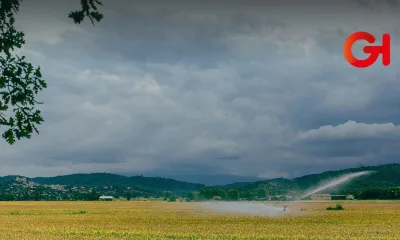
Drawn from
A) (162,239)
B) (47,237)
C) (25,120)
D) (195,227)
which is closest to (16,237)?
(47,237)

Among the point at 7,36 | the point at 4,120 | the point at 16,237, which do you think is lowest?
the point at 16,237

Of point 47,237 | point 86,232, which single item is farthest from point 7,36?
point 86,232

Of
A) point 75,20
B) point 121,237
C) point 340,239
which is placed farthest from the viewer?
point 121,237

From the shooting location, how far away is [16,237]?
125 ft

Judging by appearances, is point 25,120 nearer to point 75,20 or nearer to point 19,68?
point 19,68

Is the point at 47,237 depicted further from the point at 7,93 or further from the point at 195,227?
the point at 7,93

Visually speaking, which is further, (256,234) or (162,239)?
(256,234)

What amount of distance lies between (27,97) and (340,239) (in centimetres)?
2568

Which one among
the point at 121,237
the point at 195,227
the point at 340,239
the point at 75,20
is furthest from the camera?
the point at 195,227

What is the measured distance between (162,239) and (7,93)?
21.6m

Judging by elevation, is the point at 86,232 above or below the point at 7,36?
below

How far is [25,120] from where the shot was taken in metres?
15.9

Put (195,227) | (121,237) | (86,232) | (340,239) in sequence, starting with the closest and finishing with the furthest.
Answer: (340,239), (121,237), (86,232), (195,227)

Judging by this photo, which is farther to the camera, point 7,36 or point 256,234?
point 256,234
